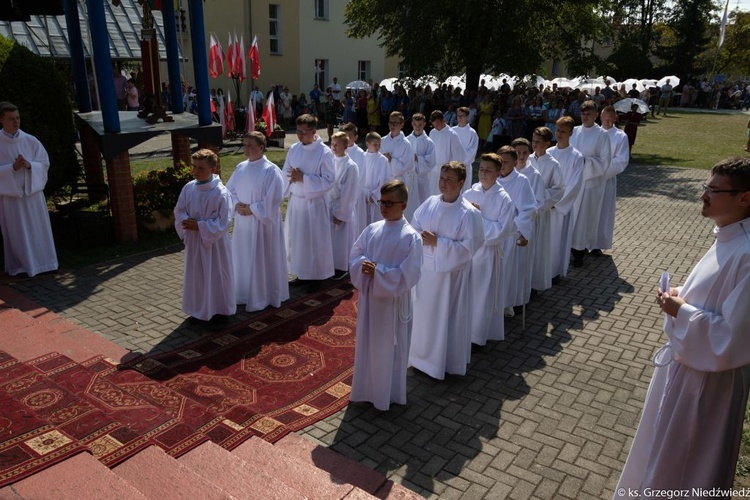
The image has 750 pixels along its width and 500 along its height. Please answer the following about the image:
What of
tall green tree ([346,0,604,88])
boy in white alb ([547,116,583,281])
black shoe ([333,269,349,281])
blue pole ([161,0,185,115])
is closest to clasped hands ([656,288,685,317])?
boy in white alb ([547,116,583,281])

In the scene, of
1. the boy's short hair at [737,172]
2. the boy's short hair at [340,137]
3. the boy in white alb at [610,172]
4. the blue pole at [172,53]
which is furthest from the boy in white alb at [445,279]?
the blue pole at [172,53]

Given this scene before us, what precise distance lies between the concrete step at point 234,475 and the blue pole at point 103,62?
261 inches

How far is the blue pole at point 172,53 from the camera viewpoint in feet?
36.1

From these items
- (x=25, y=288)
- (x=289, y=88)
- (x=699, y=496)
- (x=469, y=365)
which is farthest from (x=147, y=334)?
(x=289, y=88)

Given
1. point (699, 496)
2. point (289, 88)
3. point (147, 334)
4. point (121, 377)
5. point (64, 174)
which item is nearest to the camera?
point (699, 496)

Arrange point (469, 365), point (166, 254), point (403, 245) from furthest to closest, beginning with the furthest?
1. point (166, 254)
2. point (469, 365)
3. point (403, 245)

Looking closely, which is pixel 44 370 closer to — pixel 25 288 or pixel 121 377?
pixel 121 377

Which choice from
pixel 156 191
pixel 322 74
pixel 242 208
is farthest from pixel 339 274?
pixel 322 74

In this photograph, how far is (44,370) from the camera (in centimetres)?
496

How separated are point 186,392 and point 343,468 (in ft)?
6.39

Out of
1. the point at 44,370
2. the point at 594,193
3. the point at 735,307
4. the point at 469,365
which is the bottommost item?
the point at 469,365

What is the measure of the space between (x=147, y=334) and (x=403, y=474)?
366cm

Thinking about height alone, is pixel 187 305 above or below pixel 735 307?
below

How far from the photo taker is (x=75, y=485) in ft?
9.63
